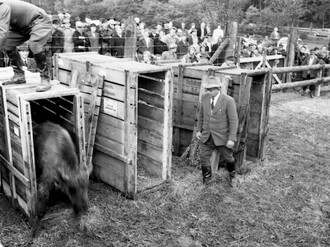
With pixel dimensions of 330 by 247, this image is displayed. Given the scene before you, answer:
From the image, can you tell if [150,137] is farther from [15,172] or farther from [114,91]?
[15,172]

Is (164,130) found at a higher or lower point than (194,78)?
lower

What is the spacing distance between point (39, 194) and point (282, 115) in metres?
8.02

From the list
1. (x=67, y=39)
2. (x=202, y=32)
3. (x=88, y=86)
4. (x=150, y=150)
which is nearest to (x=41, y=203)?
(x=88, y=86)

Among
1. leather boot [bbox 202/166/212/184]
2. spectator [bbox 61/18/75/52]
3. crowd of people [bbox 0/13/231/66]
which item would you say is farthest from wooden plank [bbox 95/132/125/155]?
spectator [bbox 61/18/75/52]

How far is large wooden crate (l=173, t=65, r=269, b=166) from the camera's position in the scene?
7.10 metres

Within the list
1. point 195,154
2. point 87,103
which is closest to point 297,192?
point 195,154

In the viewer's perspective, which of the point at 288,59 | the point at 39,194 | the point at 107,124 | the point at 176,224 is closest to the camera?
the point at 39,194

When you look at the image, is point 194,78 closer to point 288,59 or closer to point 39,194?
point 39,194

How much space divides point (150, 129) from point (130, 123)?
0.86 metres

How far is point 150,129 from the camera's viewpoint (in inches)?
264

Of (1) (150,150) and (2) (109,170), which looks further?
(1) (150,150)

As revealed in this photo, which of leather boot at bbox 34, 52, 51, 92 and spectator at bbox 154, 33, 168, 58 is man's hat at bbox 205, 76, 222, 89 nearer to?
leather boot at bbox 34, 52, 51, 92

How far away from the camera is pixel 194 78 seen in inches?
296

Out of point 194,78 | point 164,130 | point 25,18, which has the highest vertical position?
point 25,18
